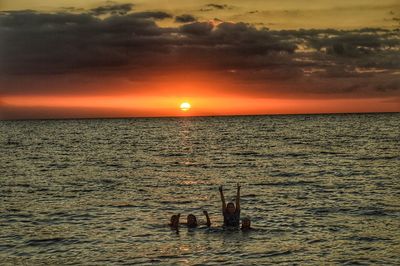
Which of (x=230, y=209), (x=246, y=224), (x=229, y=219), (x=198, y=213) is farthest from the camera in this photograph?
(x=198, y=213)

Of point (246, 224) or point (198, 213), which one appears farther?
point (198, 213)

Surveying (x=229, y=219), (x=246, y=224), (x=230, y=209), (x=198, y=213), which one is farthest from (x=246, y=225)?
(x=198, y=213)

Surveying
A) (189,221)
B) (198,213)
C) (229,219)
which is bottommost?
(198,213)

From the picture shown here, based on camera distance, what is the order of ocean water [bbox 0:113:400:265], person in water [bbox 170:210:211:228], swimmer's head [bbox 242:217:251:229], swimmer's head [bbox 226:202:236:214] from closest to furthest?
ocean water [bbox 0:113:400:265], swimmer's head [bbox 226:202:236:214], swimmer's head [bbox 242:217:251:229], person in water [bbox 170:210:211:228]

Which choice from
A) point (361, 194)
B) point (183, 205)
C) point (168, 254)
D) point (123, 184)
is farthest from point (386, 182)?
point (168, 254)

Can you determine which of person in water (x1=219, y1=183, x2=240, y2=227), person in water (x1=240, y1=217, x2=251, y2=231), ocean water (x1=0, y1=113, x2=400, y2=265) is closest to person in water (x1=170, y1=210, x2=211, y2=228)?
ocean water (x1=0, y1=113, x2=400, y2=265)

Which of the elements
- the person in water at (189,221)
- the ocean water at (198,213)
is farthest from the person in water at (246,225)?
the person in water at (189,221)

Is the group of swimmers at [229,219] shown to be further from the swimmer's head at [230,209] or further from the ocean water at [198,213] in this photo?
the ocean water at [198,213]

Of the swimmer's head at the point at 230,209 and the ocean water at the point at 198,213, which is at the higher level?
the swimmer's head at the point at 230,209

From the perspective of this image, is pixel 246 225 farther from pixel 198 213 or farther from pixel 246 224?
pixel 198 213

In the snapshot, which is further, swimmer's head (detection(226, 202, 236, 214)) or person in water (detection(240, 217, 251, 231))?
person in water (detection(240, 217, 251, 231))

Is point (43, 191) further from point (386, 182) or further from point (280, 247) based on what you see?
point (386, 182)

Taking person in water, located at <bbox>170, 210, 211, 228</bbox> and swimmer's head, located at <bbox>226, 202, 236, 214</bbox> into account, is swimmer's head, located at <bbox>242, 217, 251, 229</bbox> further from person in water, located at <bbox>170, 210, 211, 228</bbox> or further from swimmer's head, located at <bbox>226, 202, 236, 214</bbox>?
person in water, located at <bbox>170, 210, 211, 228</bbox>

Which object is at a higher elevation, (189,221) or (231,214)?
(231,214)
